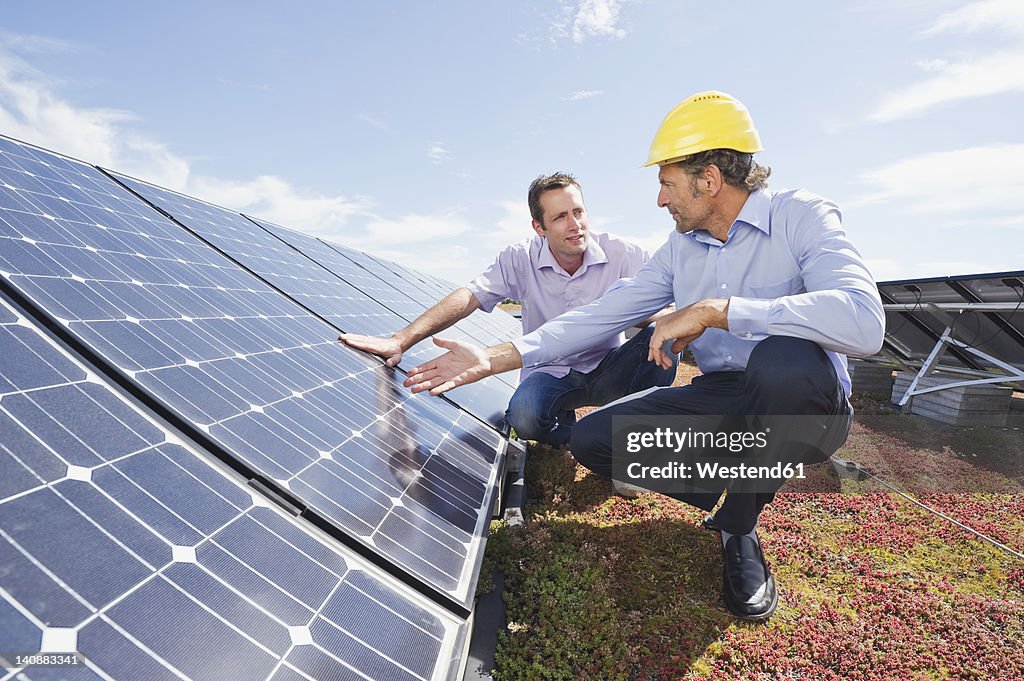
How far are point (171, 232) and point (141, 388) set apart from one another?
3239mm

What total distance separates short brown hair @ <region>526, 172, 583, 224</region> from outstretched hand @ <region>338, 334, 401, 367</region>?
79.4 inches

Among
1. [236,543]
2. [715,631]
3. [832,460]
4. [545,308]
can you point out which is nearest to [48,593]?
[236,543]

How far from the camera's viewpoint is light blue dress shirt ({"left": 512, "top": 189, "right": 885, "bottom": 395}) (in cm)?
341

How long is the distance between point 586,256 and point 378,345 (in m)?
2.36

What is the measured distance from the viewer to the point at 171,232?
5.05 meters

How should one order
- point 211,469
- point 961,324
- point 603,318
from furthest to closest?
point 961,324
point 603,318
point 211,469

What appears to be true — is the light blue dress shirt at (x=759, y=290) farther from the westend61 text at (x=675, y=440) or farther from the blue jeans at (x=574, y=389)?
the blue jeans at (x=574, y=389)

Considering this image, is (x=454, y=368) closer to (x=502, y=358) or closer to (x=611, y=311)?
(x=502, y=358)

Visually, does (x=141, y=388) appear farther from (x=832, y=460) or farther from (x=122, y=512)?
(x=832, y=460)

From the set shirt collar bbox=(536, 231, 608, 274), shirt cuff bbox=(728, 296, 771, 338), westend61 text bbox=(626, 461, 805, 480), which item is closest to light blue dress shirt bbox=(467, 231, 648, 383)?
shirt collar bbox=(536, 231, 608, 274)

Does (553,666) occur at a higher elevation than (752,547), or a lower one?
lower

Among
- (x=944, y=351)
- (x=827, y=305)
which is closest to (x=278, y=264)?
(x=827, y=305)

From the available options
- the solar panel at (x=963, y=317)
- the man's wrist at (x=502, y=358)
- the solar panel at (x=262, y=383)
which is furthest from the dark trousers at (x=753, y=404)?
the solar panel at (x=963, y=317)

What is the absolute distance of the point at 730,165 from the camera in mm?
4031
